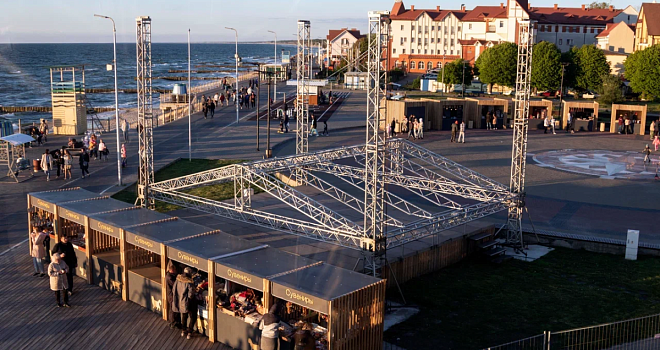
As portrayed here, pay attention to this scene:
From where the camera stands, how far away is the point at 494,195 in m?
22.7

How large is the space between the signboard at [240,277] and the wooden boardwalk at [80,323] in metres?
1.42

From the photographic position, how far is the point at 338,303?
12.0 metres

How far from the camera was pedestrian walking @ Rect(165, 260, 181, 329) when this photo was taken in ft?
46.8

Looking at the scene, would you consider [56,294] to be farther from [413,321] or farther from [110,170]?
[110,170]

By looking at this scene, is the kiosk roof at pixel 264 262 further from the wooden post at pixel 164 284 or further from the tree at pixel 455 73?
the tree at pixel 455 73

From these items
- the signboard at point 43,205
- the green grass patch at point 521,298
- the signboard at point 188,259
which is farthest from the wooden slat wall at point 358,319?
the signboard at point 43,205

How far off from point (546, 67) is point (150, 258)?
65.3m

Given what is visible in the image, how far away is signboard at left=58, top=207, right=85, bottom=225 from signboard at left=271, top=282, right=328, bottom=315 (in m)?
7.04

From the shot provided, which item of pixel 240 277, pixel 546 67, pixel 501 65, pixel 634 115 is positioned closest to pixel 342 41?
pixel 501 65

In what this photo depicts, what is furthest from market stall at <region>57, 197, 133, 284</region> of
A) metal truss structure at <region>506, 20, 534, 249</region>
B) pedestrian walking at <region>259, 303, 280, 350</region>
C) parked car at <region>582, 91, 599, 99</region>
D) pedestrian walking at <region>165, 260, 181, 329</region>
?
parked car at <region>582, 91, 599, 99</region>

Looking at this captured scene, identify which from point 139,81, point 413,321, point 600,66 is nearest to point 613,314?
point 413,321

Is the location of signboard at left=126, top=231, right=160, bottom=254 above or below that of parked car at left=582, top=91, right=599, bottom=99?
below

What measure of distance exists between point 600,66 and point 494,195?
6008cm

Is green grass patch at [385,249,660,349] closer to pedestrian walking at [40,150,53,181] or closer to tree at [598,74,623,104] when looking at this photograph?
pedestrian walking at [40,150,53,181]
